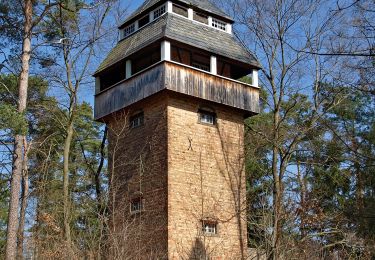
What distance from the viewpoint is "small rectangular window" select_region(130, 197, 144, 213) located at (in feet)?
64.6

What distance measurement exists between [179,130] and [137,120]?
225cm

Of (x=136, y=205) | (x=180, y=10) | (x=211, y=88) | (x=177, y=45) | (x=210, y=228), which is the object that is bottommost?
(x=210, y=228)

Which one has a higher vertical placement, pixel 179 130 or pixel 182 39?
pixel 182 39

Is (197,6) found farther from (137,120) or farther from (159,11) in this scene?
(137,120)

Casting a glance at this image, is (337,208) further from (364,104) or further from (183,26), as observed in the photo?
(183,26)

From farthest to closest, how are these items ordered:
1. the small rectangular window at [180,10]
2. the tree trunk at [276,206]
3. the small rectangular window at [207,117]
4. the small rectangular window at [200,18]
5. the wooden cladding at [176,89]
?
the small rectangular window at [200,18], the small rectangular window at [180,10], the small rectangular window at [207,117], the wooden cladding at [176,89], the tree trunk at [276,206]

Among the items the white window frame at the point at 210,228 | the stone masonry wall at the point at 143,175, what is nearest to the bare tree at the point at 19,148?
the stone masonry wall at the point at 143,175

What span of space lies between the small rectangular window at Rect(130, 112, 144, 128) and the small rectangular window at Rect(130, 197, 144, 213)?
110 inches

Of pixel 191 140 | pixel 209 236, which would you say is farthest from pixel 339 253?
pixel 191 140

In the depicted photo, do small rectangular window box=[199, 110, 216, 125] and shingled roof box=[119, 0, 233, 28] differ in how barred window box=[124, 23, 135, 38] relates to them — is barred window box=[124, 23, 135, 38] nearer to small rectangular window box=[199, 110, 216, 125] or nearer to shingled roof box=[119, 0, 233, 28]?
shingled roof box=[119, 0, 233, 28]

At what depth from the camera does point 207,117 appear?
20641mm

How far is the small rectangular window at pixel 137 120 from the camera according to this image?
20.8m

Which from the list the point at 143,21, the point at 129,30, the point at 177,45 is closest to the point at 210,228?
the point at 177,45

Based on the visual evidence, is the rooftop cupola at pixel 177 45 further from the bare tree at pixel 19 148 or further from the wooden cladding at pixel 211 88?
the bare tree at pixel 19 148
